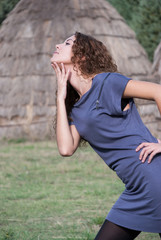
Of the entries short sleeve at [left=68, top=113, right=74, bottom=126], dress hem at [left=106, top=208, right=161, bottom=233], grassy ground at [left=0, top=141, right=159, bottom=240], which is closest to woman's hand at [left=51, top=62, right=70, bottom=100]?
short sleeve at [left=68, top=113, right=74, bottom=126]

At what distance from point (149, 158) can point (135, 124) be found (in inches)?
8.0

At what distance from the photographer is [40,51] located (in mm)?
11930

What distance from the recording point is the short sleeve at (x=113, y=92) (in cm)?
267

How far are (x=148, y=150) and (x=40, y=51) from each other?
375 inches

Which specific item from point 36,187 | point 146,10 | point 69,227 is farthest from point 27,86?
point 146,10

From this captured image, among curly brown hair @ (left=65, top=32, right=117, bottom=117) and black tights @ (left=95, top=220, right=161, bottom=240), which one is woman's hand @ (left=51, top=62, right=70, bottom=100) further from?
black tights @ (left=95, top=220, right=161, bottom=240)

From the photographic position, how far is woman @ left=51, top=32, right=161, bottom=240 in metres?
2.67

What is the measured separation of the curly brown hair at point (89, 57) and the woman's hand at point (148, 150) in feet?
1.73

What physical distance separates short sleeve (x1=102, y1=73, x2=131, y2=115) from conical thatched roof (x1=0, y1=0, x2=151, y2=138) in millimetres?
8848

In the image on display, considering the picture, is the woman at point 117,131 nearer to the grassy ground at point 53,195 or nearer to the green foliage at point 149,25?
the grassy ground at point 53,195

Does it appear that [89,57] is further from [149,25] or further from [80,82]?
[149,25]

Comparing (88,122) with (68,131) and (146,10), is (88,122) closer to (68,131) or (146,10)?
(68,131)

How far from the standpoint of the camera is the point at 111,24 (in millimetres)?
12438

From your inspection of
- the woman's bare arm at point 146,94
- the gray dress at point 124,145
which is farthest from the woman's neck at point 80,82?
the woman's bare arm at point 146,94
